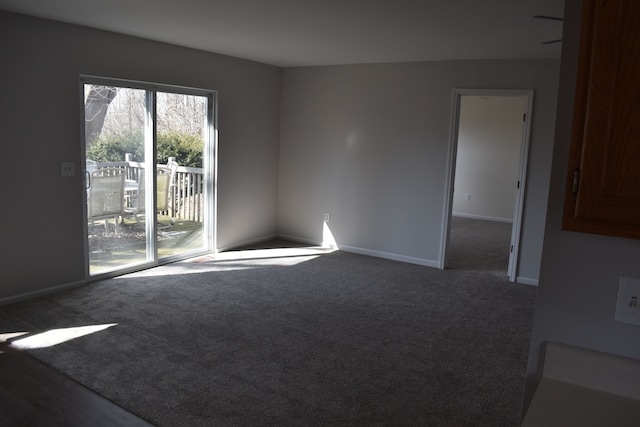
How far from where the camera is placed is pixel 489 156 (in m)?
9.29

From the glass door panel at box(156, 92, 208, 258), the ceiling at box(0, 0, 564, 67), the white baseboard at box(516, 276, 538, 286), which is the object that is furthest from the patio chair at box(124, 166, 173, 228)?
the white baseboard at box(516, 276, 538, 286)

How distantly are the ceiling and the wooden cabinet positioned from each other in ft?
7.14

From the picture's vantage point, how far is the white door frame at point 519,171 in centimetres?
521

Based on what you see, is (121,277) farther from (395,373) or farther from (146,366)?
(395,373)

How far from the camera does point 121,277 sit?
4.99 meters

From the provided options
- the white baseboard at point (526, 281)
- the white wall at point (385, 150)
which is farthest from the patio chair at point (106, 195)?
the white baseboard at point (526, 281)

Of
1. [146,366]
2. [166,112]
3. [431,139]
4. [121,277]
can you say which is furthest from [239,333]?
[431,139]

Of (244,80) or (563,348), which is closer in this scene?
(563,348)

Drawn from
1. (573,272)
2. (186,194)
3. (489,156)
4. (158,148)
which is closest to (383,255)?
(186,194)

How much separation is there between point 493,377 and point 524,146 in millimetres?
2854

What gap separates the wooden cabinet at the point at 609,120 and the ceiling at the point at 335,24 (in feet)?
7.14

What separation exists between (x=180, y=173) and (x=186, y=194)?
10.6 inches

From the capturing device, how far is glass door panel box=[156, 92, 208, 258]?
5355mm

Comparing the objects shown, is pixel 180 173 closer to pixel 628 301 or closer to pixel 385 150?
pixel 385 150
